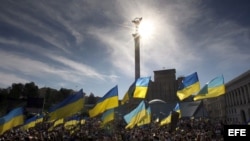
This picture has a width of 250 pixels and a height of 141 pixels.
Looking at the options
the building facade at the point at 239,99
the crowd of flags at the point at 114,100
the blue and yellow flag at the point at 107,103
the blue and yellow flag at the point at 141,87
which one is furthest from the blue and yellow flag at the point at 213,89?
the building facade at the point at 239,99

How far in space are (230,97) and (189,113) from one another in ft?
62.8

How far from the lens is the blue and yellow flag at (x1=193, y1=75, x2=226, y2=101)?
64.4 feet

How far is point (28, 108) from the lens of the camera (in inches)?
3927

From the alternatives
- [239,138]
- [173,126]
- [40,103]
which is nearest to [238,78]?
[173,126]

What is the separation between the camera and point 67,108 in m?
19.3

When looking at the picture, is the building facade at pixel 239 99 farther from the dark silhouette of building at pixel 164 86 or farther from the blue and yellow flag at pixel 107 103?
the blue and yellow flag at pixel 107 103

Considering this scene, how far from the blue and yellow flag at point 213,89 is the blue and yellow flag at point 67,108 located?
34.0ft

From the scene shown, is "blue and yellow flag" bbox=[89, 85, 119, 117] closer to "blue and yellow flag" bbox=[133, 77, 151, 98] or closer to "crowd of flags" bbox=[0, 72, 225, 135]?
"crowd of flags" bbox=[0, 72, 225, 135]

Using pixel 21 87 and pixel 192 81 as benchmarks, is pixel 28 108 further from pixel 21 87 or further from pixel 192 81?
pixel 192 81

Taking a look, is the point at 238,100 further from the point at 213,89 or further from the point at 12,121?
the point at 12,121

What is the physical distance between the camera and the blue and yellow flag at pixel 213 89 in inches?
772

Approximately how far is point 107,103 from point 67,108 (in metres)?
3.37

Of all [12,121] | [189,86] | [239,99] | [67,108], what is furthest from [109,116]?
[239,99]

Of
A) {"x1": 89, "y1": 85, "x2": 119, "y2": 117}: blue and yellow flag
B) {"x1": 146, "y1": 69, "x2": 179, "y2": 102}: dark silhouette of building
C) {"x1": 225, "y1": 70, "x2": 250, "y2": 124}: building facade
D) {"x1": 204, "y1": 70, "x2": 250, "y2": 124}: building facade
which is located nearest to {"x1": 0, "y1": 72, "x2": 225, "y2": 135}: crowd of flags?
{"x1": 89, "y1": 85, "x2": 119, "y2": 117}: blue and yellow flag
